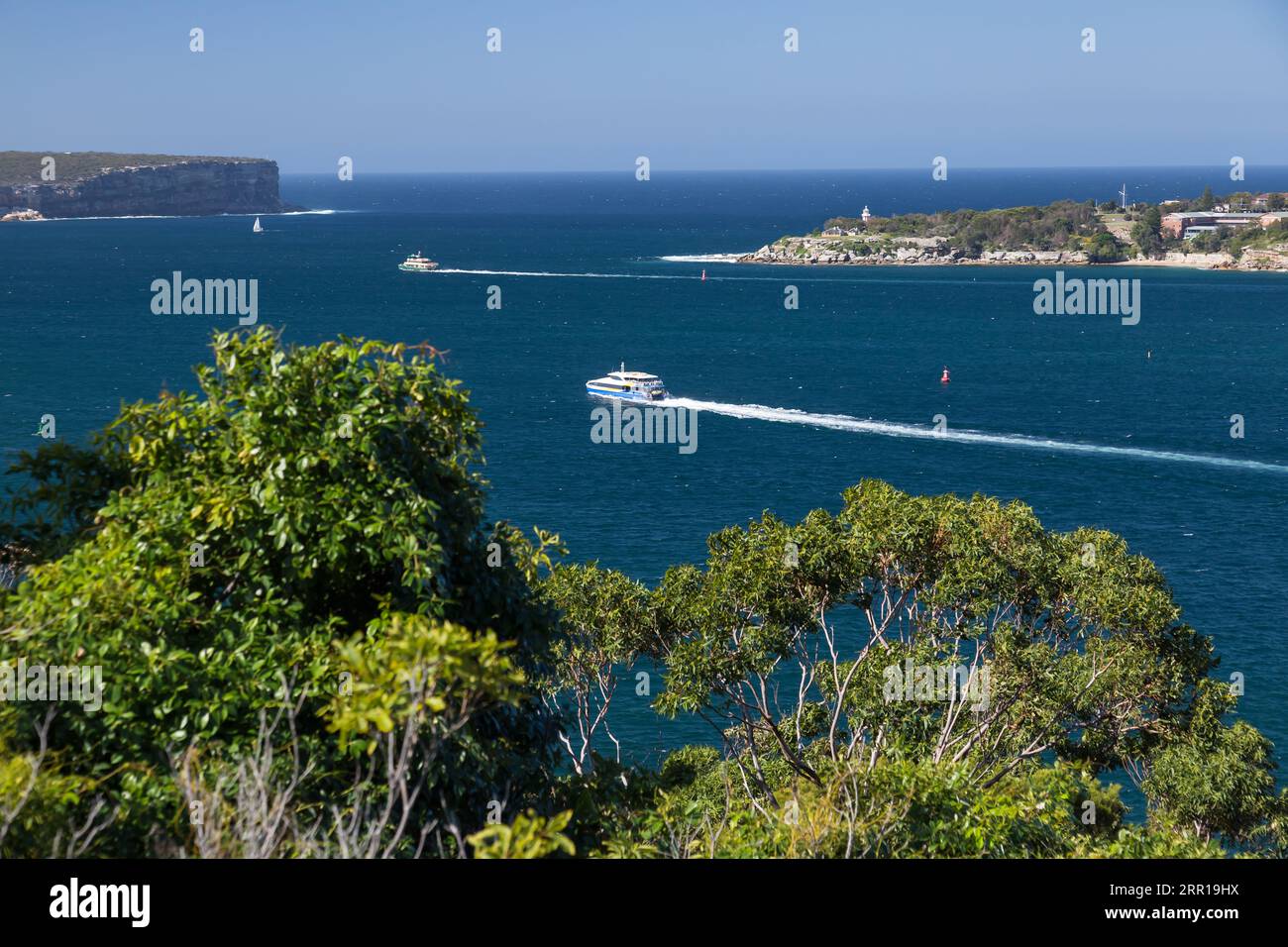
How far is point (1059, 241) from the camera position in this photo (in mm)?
155750

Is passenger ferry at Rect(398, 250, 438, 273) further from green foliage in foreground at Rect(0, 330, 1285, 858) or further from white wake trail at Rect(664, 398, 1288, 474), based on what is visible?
green foliage in foreground at Rect(0, 330, 1285, 858)

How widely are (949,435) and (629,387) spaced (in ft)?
63.8

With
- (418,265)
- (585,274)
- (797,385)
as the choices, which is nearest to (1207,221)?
(585,274)

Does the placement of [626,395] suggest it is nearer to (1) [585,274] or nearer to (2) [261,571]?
(2) [261,571]

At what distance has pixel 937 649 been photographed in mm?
19438

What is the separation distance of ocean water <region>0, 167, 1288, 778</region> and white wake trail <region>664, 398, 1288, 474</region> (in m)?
0.23

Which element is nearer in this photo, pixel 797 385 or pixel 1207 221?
pixel 797 385

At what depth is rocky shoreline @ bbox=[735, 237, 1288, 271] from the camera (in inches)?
5881

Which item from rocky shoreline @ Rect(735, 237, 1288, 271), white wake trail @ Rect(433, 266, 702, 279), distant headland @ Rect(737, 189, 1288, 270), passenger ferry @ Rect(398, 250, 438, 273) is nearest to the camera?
white wake trail @ Rect(433, 266, 702, 279)

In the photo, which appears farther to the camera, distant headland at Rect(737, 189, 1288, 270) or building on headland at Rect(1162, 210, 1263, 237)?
building on headland at Rect(1162, 210, 1263, 237)

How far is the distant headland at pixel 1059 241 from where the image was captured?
152 metres

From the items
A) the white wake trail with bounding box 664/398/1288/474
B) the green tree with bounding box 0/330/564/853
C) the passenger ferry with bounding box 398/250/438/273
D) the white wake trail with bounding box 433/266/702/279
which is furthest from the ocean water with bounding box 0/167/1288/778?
the passenger ferry with bounding box 398/250/438/273
